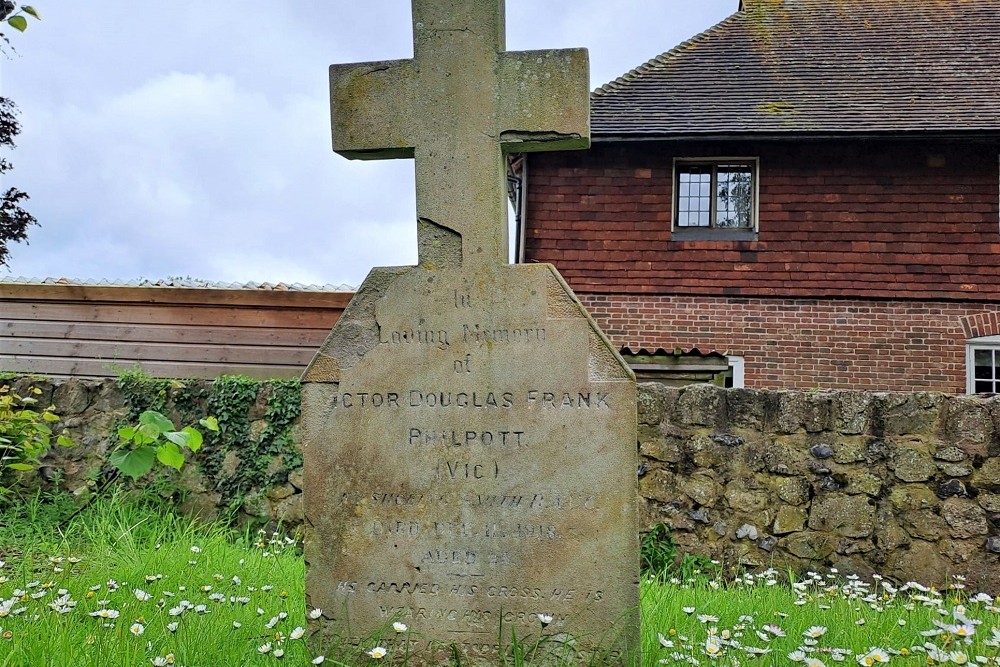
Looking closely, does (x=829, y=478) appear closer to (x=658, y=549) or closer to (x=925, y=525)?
(x=925, y=525)

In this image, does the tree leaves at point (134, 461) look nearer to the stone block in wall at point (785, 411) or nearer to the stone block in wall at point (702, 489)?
the stone block in wall at point (702, 489)

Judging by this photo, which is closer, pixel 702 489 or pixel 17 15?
pixel 17 15

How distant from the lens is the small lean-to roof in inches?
481

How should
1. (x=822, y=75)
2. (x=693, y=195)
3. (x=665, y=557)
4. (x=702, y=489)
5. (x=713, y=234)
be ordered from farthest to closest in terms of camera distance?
(x=822, y=75) → (x=693, y=195) → (x=713, y=234) → (x=702, y=489) → (x=665, y=557)

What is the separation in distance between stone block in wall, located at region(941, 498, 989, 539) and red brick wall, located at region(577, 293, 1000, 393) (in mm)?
6243

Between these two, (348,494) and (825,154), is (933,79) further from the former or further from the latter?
(348,494)

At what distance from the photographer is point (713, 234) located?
1269 centimetres

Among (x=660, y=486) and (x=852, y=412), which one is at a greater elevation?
(x=852, y=412)

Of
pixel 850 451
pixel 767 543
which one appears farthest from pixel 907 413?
pixel 767 543

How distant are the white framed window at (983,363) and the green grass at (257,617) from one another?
7.37 metres

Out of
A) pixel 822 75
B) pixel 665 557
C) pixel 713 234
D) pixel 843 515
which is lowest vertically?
pixel 665 557

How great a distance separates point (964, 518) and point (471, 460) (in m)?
4.61

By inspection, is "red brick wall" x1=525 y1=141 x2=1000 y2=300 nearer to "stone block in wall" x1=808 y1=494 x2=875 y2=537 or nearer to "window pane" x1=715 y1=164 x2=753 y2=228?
"window pane" x1=715 y1=164 x2=753 y2=228

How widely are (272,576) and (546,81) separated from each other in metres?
3.20
